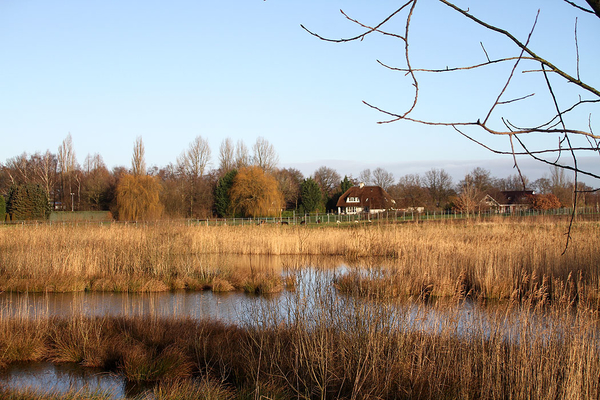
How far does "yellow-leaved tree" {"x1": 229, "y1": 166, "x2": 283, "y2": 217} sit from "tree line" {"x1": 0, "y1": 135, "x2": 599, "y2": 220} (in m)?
0.10

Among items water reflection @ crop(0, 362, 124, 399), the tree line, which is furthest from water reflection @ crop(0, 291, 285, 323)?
the tree line

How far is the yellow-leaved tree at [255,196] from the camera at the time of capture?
4406cm

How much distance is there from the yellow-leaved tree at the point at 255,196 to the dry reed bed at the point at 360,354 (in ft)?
124

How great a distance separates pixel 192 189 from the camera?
164 ft

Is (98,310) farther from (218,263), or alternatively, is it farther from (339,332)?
(339,332)

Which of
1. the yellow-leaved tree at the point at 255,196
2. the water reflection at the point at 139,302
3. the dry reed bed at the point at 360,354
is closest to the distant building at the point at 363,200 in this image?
the yellow-leaved tree at the point at 255,196

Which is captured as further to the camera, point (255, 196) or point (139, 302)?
point (255, 196)

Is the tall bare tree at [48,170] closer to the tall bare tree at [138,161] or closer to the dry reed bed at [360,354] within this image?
the tall bare tree at [138,161]

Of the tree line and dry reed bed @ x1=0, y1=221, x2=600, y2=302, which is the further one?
the tree line

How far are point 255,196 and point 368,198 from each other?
20073mm

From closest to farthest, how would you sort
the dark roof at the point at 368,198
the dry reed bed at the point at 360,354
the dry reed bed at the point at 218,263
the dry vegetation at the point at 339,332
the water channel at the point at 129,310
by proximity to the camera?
1. the dry reed bed at the point at 360,354
2. the dry vegetation at the point at 339,332
3. the water channel at the point at 129,310
4. the dry reed bed at the point at 218,263
5. the dark roof at the point at 368,198

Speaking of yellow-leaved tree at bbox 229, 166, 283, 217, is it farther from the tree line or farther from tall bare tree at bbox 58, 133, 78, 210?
tall bare tree at bbox 58, 133, 78, 210

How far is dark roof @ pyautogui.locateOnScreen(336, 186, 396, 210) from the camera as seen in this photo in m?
58.0

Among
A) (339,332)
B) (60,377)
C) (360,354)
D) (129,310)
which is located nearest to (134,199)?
(129,310)
